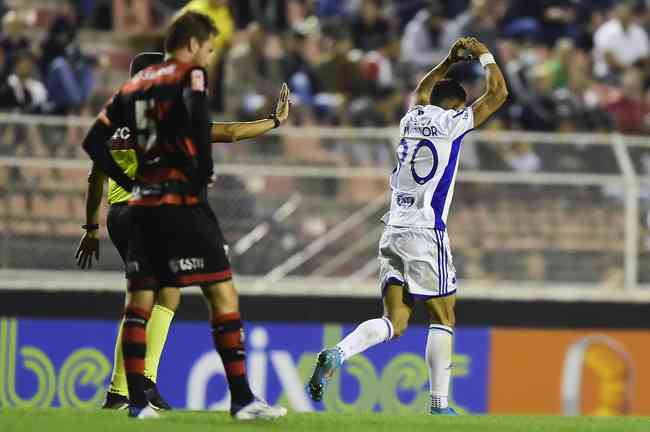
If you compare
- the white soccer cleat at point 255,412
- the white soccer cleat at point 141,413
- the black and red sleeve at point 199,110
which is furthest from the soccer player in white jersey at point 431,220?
the black and red sleeve at point 199,110

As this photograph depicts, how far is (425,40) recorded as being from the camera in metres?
17.1

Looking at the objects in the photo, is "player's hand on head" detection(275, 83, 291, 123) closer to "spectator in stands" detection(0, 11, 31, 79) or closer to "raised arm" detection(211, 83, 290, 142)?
"raised arm" detection(211, 83, 290, 142)

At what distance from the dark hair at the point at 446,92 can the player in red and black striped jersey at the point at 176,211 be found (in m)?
2.27

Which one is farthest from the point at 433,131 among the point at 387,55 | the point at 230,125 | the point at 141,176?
the point at 387,55

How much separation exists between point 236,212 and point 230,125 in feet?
16.9

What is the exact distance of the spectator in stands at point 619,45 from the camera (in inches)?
715

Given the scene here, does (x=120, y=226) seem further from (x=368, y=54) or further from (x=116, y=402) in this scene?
(x=368, y=54)

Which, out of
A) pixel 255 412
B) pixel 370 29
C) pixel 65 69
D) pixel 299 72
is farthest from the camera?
pixel 370 29

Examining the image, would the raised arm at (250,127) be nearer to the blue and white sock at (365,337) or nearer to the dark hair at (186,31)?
the dark hair at (186,31)

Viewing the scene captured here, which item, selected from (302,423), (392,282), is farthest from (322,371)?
(392,282)

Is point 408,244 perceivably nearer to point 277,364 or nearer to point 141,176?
point 141,176

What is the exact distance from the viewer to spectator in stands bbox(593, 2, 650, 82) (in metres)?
18.2

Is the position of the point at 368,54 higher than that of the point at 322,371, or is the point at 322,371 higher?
the point at 368,54

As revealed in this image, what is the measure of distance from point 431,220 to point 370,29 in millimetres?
8490
